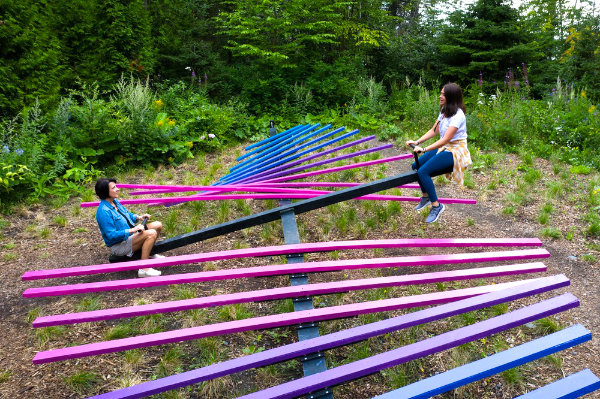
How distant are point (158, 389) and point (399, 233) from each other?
324cm

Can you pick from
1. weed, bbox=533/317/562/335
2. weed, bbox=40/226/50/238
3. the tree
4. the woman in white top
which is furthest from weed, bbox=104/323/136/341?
the tree

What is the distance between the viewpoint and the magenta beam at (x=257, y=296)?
7.87ft

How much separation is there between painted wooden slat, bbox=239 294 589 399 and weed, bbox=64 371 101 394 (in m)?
1.28

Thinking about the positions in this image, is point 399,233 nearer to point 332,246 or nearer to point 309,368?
point 332,246

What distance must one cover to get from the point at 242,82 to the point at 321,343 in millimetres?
9440

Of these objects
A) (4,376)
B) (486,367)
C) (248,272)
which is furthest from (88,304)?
(486,367)

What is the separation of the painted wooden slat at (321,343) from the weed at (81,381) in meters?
0.75

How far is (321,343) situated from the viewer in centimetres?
223

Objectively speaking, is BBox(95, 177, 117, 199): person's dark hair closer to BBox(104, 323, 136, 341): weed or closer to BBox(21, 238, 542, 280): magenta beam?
BBox(21, 238, 542, 280): magenta beam

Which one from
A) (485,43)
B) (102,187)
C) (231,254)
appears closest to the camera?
(231,254)

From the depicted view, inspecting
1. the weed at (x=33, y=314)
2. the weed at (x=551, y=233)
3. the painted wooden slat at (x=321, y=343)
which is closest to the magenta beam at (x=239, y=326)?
the painted wooden slat at (x=321, y=343)

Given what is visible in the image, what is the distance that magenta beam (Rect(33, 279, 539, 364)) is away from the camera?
2.17 m

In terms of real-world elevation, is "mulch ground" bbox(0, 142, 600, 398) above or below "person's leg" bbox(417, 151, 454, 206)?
below

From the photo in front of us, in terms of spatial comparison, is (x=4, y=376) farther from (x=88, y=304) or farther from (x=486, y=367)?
(x=486, y=367)
